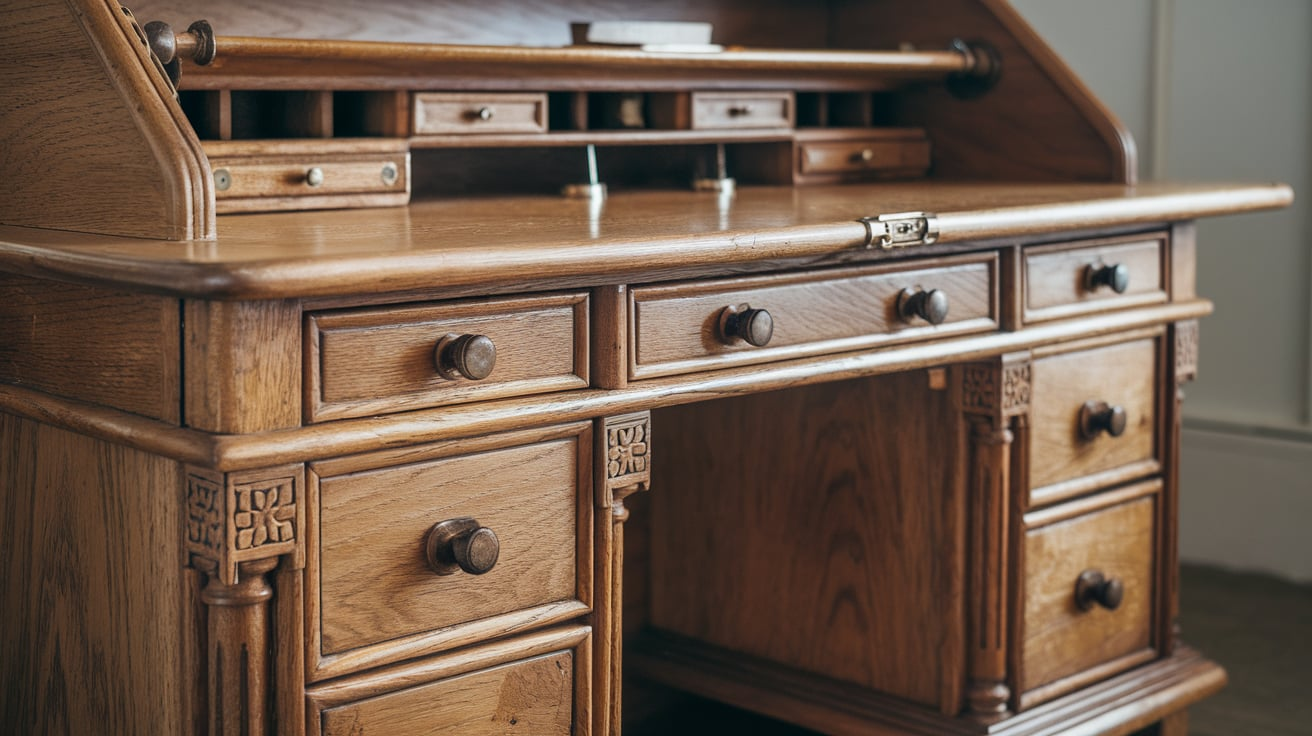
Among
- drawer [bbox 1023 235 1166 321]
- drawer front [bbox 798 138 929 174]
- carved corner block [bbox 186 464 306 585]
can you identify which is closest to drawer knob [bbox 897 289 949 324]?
drawer [bbox 1023 235 1166 321]

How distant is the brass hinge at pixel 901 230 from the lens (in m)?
1.58

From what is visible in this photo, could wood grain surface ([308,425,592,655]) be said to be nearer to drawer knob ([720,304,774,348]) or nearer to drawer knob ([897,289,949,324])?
drawer knob ([720,304,774,348])

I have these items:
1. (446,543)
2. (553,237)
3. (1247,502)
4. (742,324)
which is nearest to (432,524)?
(446,543)

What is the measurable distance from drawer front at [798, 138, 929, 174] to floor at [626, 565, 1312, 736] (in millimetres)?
879

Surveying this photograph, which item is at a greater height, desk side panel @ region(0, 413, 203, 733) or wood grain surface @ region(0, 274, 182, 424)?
wood grain surface @ region(0, 274, 182, 424)

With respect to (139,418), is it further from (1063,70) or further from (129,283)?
(1063,70)

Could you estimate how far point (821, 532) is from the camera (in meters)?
2.08

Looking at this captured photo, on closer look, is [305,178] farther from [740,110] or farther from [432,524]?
[740,110]

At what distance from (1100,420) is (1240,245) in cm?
135

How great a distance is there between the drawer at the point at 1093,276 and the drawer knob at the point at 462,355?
86 cm

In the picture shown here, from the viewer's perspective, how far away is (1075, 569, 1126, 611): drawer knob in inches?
80.4

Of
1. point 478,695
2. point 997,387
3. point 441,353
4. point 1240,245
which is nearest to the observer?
point 441,353

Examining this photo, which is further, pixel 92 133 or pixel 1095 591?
pixel 1095 591

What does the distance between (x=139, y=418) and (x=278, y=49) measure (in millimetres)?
556
